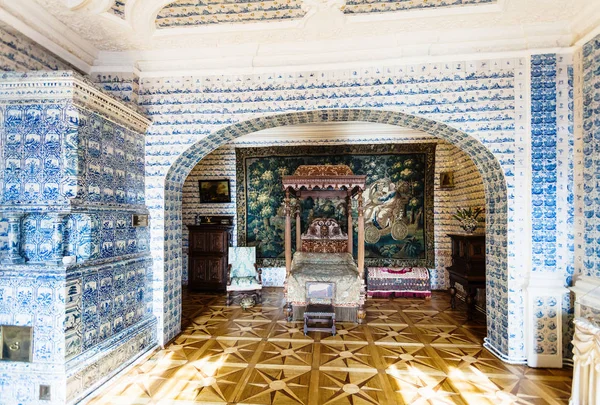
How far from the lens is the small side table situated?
17.0 feet

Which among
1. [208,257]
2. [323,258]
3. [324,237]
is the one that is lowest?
[208,257]

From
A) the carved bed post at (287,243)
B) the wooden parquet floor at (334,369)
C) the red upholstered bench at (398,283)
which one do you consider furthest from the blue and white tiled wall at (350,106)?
the red upholstered bench at (398,283)

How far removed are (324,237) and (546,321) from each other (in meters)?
4.65

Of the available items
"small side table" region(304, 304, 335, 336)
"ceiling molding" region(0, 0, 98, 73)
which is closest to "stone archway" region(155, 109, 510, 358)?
"ceiling molding" region(0, 0, 98, 73)

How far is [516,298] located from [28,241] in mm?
5717

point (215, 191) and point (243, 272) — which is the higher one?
point (215, 191)

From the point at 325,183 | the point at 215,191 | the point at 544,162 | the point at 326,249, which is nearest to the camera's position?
the point at 544,162

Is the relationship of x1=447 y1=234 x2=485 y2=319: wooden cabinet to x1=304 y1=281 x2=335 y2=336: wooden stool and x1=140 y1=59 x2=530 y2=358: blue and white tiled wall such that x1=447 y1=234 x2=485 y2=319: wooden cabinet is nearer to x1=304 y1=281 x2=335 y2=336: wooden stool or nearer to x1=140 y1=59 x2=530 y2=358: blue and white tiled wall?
x1=140 y1=59 x2=530 y2=358: blue and white tiled wall

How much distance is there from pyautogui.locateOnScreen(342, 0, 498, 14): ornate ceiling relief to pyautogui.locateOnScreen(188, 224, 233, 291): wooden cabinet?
5624 millimetres

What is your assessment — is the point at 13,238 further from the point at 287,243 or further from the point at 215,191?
the point at 215,191

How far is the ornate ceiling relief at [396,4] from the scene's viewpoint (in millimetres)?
3785

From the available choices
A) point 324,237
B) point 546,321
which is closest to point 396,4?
point 546,321

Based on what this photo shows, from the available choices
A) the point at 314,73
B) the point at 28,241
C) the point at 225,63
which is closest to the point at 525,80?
the point at 314,73

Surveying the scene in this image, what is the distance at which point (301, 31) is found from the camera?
4.21 meters
